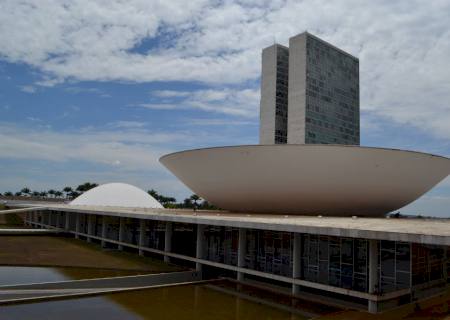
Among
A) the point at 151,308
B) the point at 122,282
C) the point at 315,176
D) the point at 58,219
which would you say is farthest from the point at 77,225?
the point at 151,308

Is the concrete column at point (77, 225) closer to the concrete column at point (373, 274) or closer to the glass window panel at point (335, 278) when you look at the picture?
the glass window panel at point (335, 278)

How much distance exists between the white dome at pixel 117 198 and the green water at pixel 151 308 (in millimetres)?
24357

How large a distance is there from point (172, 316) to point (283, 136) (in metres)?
38.4

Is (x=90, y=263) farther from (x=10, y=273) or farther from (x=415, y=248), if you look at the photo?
(x=415, y=248)

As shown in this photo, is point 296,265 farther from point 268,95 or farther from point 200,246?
point 268,95

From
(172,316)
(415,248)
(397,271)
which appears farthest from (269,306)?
(415,248)

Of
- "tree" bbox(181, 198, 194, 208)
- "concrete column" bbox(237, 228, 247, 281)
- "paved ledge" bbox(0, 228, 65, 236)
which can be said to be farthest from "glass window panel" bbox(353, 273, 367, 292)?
"tree" bbox(181, 198, 194, 208)

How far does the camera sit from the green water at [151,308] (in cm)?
937

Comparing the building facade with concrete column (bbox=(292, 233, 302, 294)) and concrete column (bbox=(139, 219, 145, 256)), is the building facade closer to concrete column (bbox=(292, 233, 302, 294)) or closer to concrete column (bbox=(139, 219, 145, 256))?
concrete column (bbox=(292, 233, 302, 294))

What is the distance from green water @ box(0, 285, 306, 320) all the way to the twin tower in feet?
108

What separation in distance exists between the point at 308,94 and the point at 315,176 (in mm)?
29859

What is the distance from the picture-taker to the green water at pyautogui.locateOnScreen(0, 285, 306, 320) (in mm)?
9367

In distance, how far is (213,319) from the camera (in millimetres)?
9266

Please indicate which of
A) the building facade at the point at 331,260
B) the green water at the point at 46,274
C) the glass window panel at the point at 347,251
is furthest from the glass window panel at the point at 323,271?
the green water at the point at 46,274
